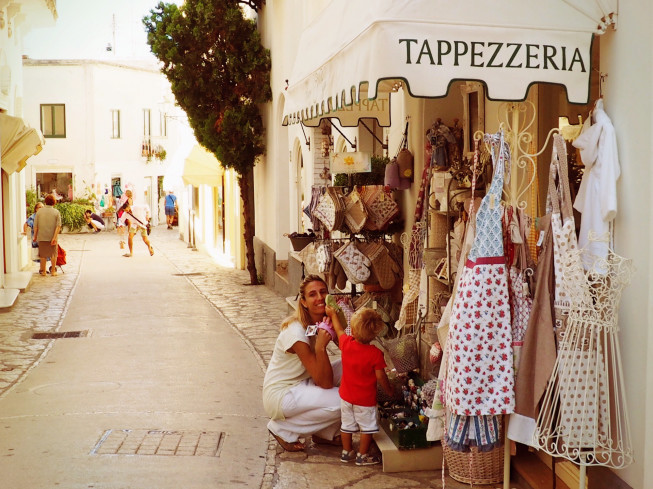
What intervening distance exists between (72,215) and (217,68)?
20120mm

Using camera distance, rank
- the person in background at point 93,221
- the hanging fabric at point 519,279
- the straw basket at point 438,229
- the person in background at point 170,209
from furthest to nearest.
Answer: the person in background at point 170,209
the person in background at point 93,221
the straw basket at point 438,229
the hanging fabric at point 519,279

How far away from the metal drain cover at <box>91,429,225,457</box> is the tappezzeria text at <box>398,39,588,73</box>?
339 centimetres

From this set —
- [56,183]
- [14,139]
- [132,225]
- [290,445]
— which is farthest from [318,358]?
[56,183]

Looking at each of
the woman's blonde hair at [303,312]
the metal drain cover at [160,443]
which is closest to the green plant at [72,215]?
the metal drain cover at [160,443]

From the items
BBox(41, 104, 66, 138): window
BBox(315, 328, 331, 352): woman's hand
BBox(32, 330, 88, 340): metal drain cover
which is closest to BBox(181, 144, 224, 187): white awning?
BBox(32, 330, 88, 340): metal drain cover

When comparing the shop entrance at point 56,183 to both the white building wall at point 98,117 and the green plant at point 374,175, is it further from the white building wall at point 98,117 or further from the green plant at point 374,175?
the green plant at point 374,175

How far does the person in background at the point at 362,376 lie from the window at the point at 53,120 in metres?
35.9

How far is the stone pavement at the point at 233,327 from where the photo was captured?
628 cm

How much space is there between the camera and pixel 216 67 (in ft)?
58.1

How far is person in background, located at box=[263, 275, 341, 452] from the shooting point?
6.69m

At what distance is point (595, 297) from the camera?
4879 millimetres

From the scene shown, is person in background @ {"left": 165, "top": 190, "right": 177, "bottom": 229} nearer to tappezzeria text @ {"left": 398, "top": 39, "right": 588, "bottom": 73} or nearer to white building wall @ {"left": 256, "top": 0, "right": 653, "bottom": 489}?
tappezzeria text @ {"left": 398, "top": 39, "right": 588, "bottom": 73}

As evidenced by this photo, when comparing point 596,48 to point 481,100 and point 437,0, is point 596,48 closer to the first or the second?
point 437,0

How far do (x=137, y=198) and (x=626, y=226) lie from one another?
128ft
